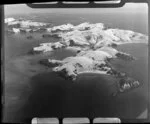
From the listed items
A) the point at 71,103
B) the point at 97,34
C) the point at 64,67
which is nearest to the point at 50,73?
the point at 64,67

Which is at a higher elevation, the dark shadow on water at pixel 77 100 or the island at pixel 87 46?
the island at pixel 87 46

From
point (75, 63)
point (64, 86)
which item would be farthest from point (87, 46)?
point (64, 86)

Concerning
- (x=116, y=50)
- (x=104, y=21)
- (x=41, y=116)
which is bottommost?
(x=41, y=116)

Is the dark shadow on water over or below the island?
below

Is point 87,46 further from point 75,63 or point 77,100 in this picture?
point 77,100

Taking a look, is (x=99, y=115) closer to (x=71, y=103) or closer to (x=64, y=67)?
(x=71, y=103)
